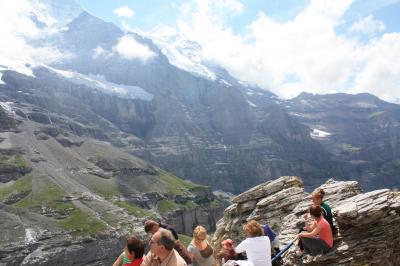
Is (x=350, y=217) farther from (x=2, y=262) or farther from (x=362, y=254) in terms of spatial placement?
(x=2, y=262)

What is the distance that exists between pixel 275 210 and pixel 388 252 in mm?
14332

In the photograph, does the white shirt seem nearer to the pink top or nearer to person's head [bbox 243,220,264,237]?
person's head [bbox 243,220,264,237]

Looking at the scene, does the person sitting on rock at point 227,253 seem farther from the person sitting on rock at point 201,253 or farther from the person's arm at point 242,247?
the person sitting on rock at point 201,253

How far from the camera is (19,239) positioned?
18075 centimetres

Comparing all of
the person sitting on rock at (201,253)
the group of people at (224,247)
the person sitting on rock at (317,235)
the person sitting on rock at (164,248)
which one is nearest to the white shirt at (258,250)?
the group of people at (224,247)

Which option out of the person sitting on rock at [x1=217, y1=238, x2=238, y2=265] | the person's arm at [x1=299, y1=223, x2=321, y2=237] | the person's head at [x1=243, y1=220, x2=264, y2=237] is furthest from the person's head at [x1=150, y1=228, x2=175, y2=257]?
the person's arm at [x1=299, y1=223, x2=321, y2=237]

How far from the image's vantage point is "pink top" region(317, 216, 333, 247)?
2008cm

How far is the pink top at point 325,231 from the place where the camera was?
65.9 feet

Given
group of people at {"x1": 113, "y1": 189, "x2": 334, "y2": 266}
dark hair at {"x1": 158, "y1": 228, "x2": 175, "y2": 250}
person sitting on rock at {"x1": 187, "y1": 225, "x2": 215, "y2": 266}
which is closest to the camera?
dark hair at {"x1": 158, "y1": 228, "x2": 175, "y2": 250}

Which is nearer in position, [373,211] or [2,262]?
[373,211]

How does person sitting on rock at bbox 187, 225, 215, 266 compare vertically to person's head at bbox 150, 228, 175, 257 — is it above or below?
below

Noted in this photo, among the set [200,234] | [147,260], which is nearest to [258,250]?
[200,234]

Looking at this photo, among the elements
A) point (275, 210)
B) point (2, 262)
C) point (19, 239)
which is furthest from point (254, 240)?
point (19, 239)

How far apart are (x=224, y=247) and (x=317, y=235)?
4.38m
